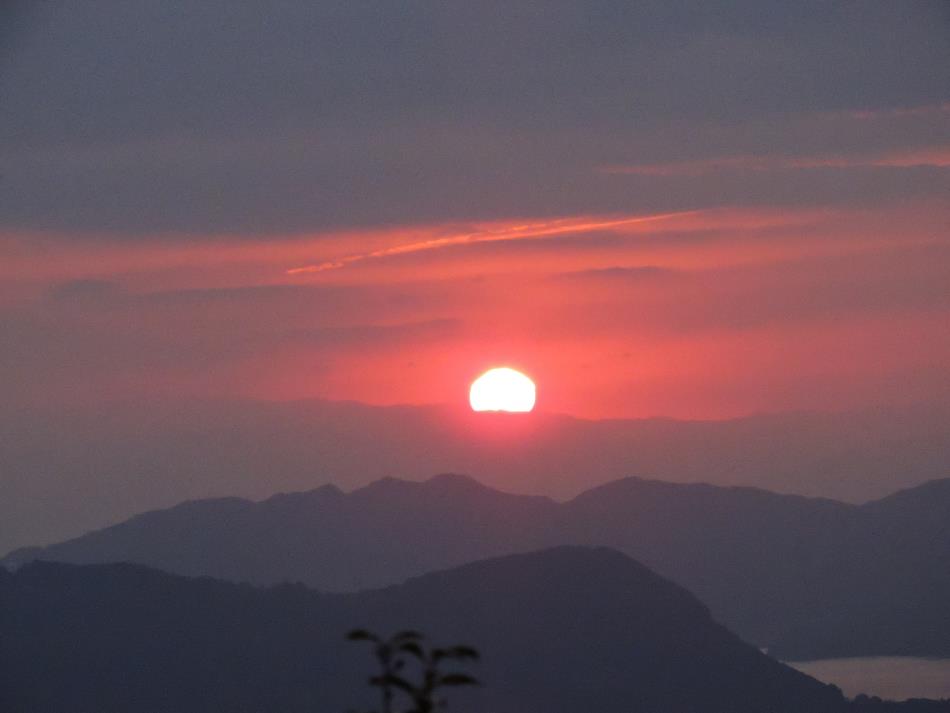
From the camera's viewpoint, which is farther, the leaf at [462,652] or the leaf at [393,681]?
the leaf at [462,652]

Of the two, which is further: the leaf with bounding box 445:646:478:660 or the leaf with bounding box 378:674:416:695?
the leaf with bounding box 445:646:478:660

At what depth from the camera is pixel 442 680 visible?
21.4m

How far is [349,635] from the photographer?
20.7 meters

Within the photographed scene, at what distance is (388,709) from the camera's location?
846 inches

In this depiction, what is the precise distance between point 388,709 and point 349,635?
150 cm

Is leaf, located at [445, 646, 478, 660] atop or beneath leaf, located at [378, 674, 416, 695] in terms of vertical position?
atop

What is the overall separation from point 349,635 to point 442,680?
1.65 m

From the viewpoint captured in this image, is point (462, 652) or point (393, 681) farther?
point (462, 652)

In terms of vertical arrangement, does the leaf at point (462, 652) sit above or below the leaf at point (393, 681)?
above

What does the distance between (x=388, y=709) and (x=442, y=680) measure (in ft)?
2.92

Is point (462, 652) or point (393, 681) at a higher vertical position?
point (462, 652)
